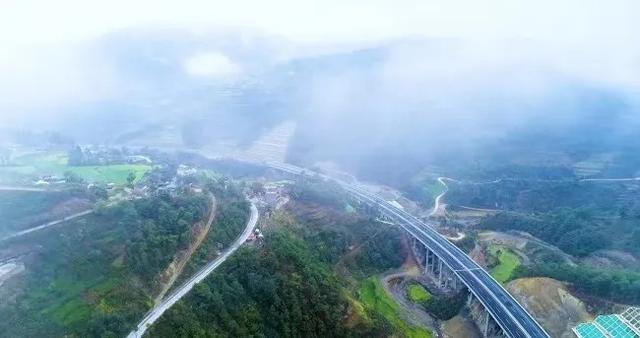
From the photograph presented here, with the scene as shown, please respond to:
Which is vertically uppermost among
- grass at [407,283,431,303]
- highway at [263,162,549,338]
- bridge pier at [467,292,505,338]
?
highway at [263,162,549,338]

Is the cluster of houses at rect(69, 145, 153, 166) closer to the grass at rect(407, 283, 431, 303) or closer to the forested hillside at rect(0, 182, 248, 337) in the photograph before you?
the forested hillside at rect(0, 182, 248, 337)

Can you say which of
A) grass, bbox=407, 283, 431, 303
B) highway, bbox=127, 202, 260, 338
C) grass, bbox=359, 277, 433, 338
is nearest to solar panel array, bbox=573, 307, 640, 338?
grass, bbox=359, 277, 433, 338

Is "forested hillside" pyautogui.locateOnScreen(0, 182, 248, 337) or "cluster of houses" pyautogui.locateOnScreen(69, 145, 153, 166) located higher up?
"forested hillside" pyautogui.locateOnScreen(0, 182, 248, 337)

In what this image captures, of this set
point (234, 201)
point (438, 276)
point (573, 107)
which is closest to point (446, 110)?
point (573, 107)

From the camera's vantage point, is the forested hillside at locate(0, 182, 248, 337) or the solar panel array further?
the solar panel array

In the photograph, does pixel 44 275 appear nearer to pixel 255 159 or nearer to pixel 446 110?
pixel 255 159

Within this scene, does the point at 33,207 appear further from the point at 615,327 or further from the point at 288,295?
the point at 615,327

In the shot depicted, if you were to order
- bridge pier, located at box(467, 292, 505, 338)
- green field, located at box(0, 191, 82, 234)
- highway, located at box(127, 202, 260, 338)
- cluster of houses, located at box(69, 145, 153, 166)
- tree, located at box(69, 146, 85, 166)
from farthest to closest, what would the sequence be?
cluster of houses, located at box(69, 145, 153, 166) < tree, located at box(69, 146, 85, 166) < bridge pier, located at box(467, 292, 505, 338) < green field, located at box(0, 191, 82, 234) < highway, located at box(127, 202, 260, 338)
